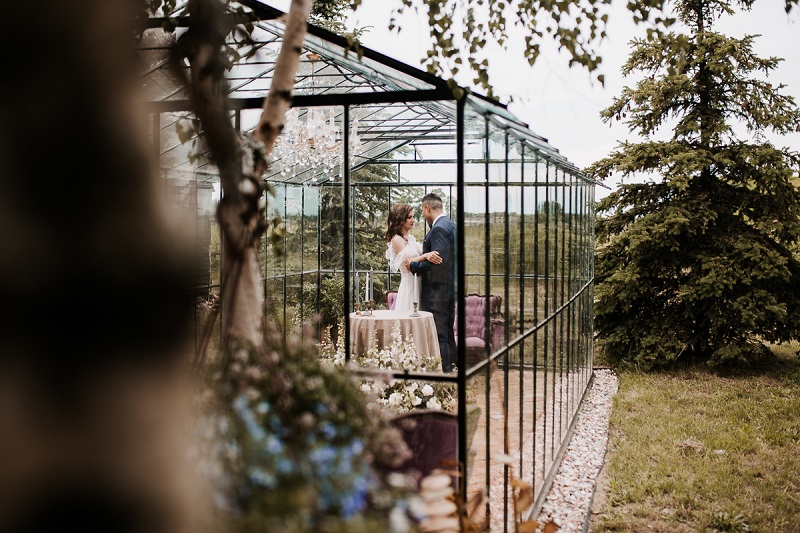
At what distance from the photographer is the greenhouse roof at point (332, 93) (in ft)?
7.00

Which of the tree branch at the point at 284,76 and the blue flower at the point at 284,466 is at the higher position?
the tree branch at the point at 284,76

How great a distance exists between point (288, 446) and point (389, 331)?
5833mm

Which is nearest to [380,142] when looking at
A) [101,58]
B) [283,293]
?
[283,293]

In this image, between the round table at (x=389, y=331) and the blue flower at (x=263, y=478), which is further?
the round table at (x=389, y=331)

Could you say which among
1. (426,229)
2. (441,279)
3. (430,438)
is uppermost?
(426,229)

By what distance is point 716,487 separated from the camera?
591cm

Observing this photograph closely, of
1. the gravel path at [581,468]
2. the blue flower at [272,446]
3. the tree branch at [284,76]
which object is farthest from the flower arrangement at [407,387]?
the blue flower at [272,446]

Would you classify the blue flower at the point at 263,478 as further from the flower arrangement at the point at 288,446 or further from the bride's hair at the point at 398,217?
the bride's hair at the point at 398,217

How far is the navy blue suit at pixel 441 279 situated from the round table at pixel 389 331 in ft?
0.38

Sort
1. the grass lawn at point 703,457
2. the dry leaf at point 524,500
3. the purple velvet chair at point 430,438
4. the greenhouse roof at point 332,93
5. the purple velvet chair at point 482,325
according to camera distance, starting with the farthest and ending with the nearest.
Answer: the grass lawn at point 703,457 → the purple velvet chair at point 482,325 → the purple velvet chair at point 430,438 → the dry leaf at point 524,500 → the greenhouse roof at point 332,93

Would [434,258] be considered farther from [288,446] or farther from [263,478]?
[263,478]

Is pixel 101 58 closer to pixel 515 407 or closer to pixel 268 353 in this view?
pixel 268 353

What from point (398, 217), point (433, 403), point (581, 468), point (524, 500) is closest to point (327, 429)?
point (524, 500)

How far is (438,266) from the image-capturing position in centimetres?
750
